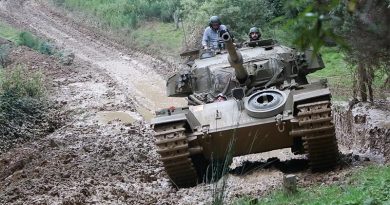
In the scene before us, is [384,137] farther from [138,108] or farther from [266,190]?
[138,108]

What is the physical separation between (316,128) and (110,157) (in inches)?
181

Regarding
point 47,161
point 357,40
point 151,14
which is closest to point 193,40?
point 151,14

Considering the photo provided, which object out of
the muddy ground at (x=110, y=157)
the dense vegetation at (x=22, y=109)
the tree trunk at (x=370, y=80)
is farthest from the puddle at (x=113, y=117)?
the tree trunk at (x=370, y=80)

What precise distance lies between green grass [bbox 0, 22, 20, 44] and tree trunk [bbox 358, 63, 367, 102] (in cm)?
1831

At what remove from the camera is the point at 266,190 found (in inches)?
322

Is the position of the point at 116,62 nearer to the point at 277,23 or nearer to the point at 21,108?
the point at 21,108

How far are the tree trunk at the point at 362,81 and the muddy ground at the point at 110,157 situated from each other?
0.89 m

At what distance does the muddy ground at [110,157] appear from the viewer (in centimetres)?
877

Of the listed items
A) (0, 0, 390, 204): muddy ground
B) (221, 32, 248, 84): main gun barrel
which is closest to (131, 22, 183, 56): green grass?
(0, 0, 390, 204): muddy ground

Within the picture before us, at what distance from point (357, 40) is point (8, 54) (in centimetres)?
1818

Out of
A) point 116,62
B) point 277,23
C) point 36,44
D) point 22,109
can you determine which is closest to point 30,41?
point 36,44

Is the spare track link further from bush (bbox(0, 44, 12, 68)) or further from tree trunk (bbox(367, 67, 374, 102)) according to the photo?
bush (bbox(0, 44, 12, 68))

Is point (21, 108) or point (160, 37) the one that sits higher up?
point (21, 108)

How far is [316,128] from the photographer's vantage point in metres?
8.30
